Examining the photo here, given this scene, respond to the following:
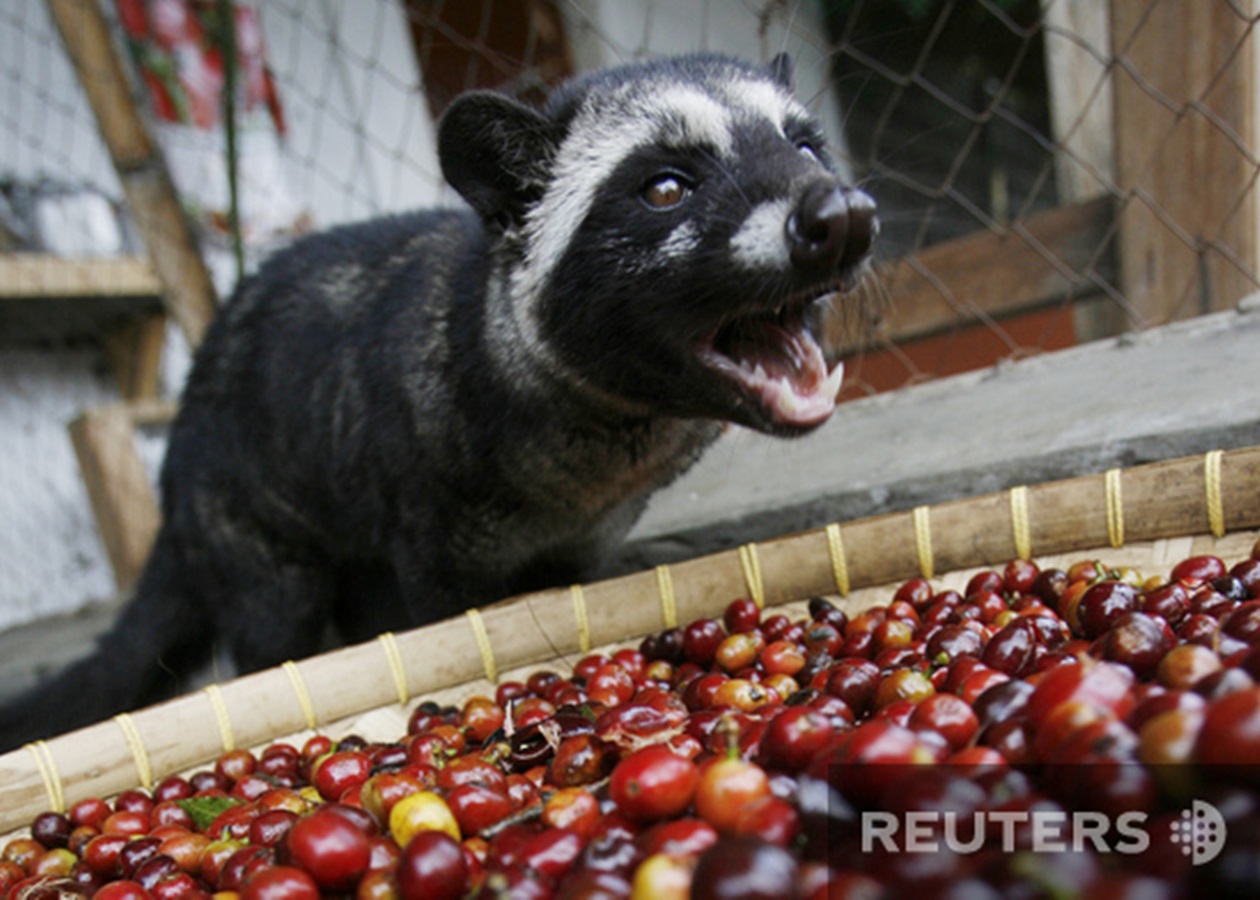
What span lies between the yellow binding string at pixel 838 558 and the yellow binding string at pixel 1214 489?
21.7 inches

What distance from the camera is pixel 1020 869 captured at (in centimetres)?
57

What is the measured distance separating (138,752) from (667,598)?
874 mm

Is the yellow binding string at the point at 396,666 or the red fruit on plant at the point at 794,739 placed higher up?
the red fruit on plant at the point at 794,739

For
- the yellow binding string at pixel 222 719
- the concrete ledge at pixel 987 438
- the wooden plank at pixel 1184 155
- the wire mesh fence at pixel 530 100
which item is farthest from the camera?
the wire mesh fence at pixel 530 100

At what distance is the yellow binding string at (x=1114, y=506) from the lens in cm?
146

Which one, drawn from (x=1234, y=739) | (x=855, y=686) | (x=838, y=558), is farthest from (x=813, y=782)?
(x=838, y=558)

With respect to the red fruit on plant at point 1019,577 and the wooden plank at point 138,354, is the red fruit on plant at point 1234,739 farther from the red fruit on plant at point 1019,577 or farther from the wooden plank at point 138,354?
the wooden plank at point 138,354

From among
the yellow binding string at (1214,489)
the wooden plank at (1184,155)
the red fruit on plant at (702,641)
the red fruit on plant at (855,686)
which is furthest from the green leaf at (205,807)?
the wooden plank at (1184,155)

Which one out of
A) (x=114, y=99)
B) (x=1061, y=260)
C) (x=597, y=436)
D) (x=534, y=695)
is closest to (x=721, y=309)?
(x=597, y=436)

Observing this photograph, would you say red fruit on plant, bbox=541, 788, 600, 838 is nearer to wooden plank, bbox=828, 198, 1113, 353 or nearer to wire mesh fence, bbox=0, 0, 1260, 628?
wire mesh fence, bbox=0, 0, 1260, 628

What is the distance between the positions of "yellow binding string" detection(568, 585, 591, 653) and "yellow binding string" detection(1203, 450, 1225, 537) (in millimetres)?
1009

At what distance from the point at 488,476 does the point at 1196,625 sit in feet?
4.12

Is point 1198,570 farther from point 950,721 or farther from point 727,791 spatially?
point 727,791

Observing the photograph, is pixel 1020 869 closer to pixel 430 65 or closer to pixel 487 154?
pixel 487 154
